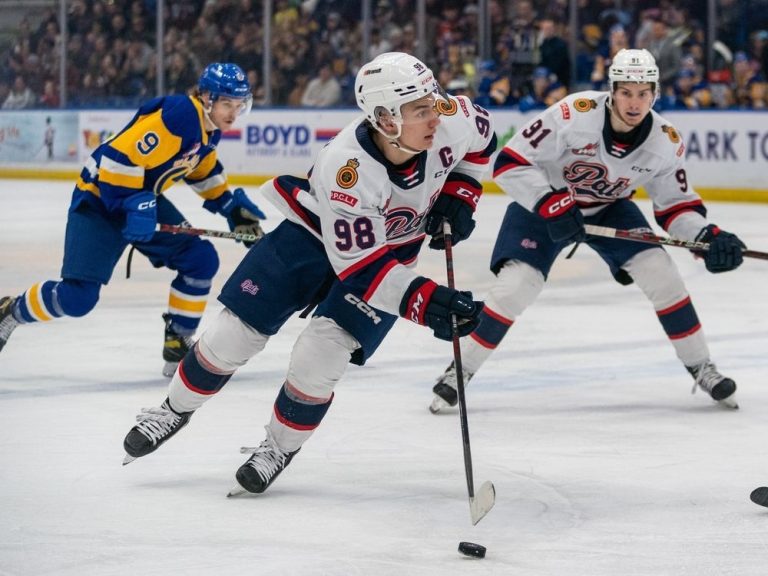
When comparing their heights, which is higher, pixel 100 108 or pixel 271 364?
pixel 271 364

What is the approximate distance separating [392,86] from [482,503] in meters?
0.92

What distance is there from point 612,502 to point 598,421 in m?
0.98

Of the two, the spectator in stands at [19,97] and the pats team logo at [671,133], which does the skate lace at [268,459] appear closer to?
the pats team logo at [671,133]

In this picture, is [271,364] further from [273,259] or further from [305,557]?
[305,557]

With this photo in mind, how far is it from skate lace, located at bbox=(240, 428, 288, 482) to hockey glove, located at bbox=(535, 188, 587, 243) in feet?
4.17

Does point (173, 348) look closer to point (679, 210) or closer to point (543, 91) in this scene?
point (679, 210)

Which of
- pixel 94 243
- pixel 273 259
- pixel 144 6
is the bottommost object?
pixel 144 6

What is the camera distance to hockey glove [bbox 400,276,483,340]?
3.07m

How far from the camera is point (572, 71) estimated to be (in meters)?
12.2

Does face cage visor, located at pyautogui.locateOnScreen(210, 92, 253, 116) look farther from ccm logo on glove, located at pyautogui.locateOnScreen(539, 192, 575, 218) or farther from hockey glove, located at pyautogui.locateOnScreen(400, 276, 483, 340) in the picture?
hockey glove, located at pyautogui.locateOnScreen(400, 276, 483, 340)

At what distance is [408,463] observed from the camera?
12.2ft

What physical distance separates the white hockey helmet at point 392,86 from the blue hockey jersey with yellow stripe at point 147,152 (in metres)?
1.69

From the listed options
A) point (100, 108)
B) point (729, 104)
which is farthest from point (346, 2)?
point (729, 104)

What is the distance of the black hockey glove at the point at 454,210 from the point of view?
11.6 ft
